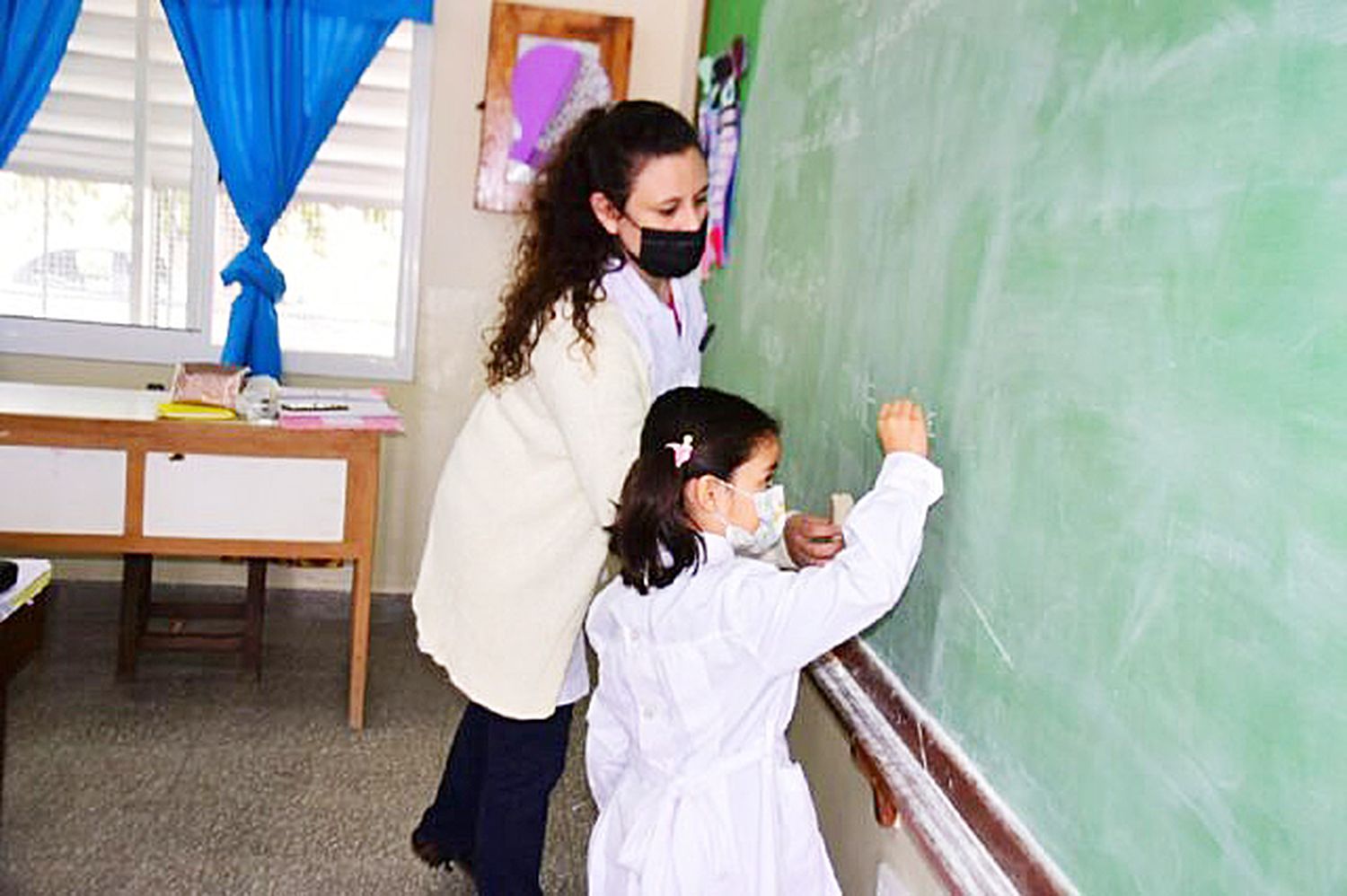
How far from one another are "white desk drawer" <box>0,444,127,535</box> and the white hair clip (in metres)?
1.81

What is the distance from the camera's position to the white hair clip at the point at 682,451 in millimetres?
1452

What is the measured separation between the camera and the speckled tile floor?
7.66 feet

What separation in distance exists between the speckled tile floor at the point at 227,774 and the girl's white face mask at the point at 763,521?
1.17 meters

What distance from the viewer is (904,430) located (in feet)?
4.42

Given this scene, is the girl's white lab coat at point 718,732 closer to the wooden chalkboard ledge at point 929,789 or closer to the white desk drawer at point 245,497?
the wooden chalkboard ledge at point 929,789

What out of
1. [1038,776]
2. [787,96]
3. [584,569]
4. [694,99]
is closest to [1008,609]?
[1038,776]

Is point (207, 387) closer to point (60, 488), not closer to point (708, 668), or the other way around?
point (60, 488)

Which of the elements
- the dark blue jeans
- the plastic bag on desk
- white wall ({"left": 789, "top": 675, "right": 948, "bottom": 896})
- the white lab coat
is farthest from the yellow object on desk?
white wall ({"left": 789, "top": 675, "right": 948, "bottom": 896})

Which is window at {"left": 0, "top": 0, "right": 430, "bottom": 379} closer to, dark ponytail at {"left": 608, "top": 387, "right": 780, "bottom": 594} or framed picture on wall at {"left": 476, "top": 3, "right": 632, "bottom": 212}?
framed picture on wall at {"left": 476, "top": 3, "right": 632, "bottom": 212}

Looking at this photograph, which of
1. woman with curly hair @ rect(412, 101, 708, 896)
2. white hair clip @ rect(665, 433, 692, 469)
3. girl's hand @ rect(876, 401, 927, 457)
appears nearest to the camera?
girl's hand @ rect(876, 401, 927, 457)

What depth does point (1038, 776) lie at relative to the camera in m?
1.11

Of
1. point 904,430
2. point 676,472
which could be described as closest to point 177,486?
point 676,472

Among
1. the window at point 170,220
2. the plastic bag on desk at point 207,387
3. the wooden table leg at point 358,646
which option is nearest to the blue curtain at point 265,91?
the window at point 170,220

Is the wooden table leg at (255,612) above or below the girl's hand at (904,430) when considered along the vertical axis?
below
